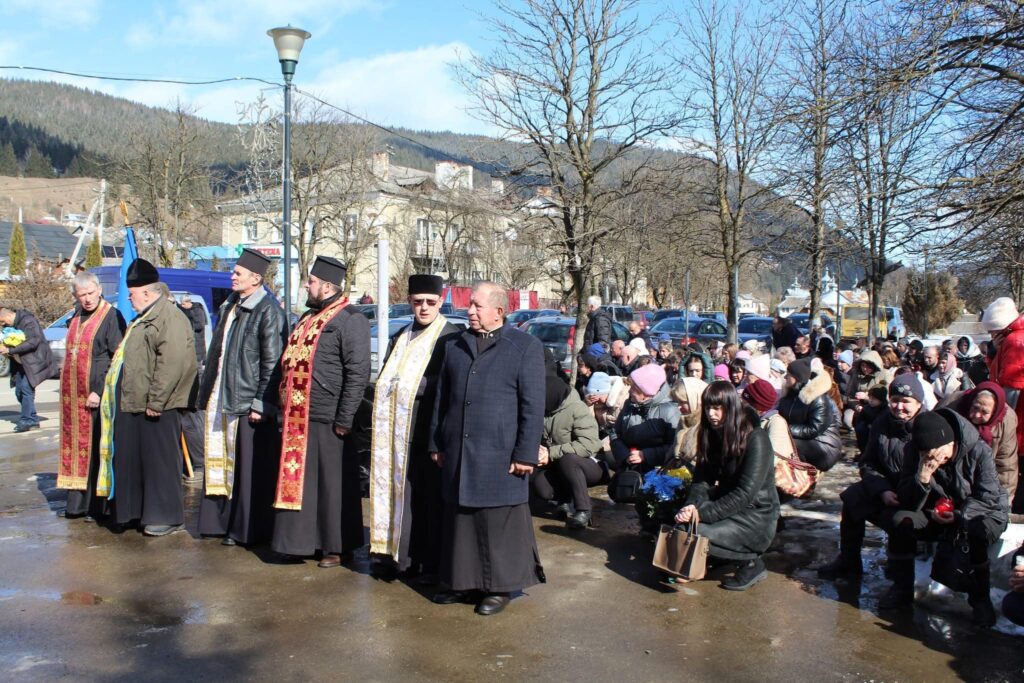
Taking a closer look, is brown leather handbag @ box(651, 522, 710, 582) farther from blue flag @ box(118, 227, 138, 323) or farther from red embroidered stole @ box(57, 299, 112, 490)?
blue flag @ box(118, 227, 138, 323)

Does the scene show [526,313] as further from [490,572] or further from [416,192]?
[490,572]

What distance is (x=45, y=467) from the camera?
370 inches

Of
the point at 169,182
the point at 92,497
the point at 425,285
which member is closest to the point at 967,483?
the point at 425,285

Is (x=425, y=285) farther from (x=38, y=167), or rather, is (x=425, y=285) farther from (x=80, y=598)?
(x=38, y=167)

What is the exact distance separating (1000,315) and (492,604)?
4661mm

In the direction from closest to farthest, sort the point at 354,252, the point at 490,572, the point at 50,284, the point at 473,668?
the point at 473,668
the point at 490,572
the point at 50,284
the point at 354,252

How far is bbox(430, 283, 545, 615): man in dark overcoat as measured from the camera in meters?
5.16

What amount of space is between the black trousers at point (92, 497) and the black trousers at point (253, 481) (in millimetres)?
1347

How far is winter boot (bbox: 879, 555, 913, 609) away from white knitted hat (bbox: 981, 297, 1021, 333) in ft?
8.59

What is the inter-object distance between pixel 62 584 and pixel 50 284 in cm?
2157

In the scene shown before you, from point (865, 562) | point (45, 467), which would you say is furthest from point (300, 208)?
point (865, 562)

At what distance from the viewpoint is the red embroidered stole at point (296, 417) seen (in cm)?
596

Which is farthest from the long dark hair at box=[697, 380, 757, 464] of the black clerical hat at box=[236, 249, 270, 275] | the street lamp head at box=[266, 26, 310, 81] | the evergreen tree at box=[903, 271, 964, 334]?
the evergreen tree at box=[903, 271, 964, 334]

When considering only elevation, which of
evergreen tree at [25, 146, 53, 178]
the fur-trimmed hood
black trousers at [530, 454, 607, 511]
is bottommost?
black trousers at [530, 454, 607, 511]
